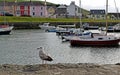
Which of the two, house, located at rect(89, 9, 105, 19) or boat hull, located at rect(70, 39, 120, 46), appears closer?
boat hull, located at rect(70, 39, 120, 46)

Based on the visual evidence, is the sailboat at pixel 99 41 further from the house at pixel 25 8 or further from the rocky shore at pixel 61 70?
the house at pixel 25 8

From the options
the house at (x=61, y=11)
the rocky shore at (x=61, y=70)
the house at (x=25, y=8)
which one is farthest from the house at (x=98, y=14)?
the rocky shore at (x=61, y=70)

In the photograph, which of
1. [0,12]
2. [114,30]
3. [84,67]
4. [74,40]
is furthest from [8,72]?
[0,12]

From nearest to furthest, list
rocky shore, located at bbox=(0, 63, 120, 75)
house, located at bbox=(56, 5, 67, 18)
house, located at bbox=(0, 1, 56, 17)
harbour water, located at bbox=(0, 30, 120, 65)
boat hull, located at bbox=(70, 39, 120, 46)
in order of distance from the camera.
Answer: rocky shore, located at bbox=(0, 63, 120, 75)
harbour water, located at bbox=(0, 30, 120, 65)
boat hull, located at bbox=(70, 39, 120, 46)
house, located at bbox=(0, 1, 56, 17)
house, located at bbox=(56, 5, 67, 18)

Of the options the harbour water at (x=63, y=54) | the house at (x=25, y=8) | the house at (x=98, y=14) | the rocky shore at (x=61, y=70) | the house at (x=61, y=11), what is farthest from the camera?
the house at (x=98, y=14)

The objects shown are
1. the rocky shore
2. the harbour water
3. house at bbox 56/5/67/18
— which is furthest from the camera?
house at bbox 56/5/67/18

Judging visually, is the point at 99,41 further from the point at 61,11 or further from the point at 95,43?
the point at 61,11

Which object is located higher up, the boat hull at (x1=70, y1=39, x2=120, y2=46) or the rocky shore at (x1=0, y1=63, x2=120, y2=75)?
the rocky shore at (x1=0, y1=63, x2=120, y2=75)

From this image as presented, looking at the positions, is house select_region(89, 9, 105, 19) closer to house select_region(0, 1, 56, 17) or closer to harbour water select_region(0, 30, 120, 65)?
house select_region(0, 1, 56, 17)

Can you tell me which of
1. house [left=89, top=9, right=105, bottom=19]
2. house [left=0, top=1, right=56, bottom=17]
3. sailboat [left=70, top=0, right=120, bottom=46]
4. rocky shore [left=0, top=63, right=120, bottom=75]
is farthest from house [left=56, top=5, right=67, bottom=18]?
rocky shore [left=0, top=63, right=120, bottom=75]

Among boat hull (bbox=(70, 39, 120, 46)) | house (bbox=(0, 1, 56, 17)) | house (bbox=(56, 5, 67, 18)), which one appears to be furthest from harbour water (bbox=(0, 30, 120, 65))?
house (bbox=(56, 5, 67, 18))

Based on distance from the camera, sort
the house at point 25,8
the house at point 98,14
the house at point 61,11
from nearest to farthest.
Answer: the house at point 25,8, the house at point 61,11, the house at point 98,14

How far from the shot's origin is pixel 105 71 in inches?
624

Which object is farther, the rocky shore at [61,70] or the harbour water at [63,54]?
the harbour water at [63,54]
